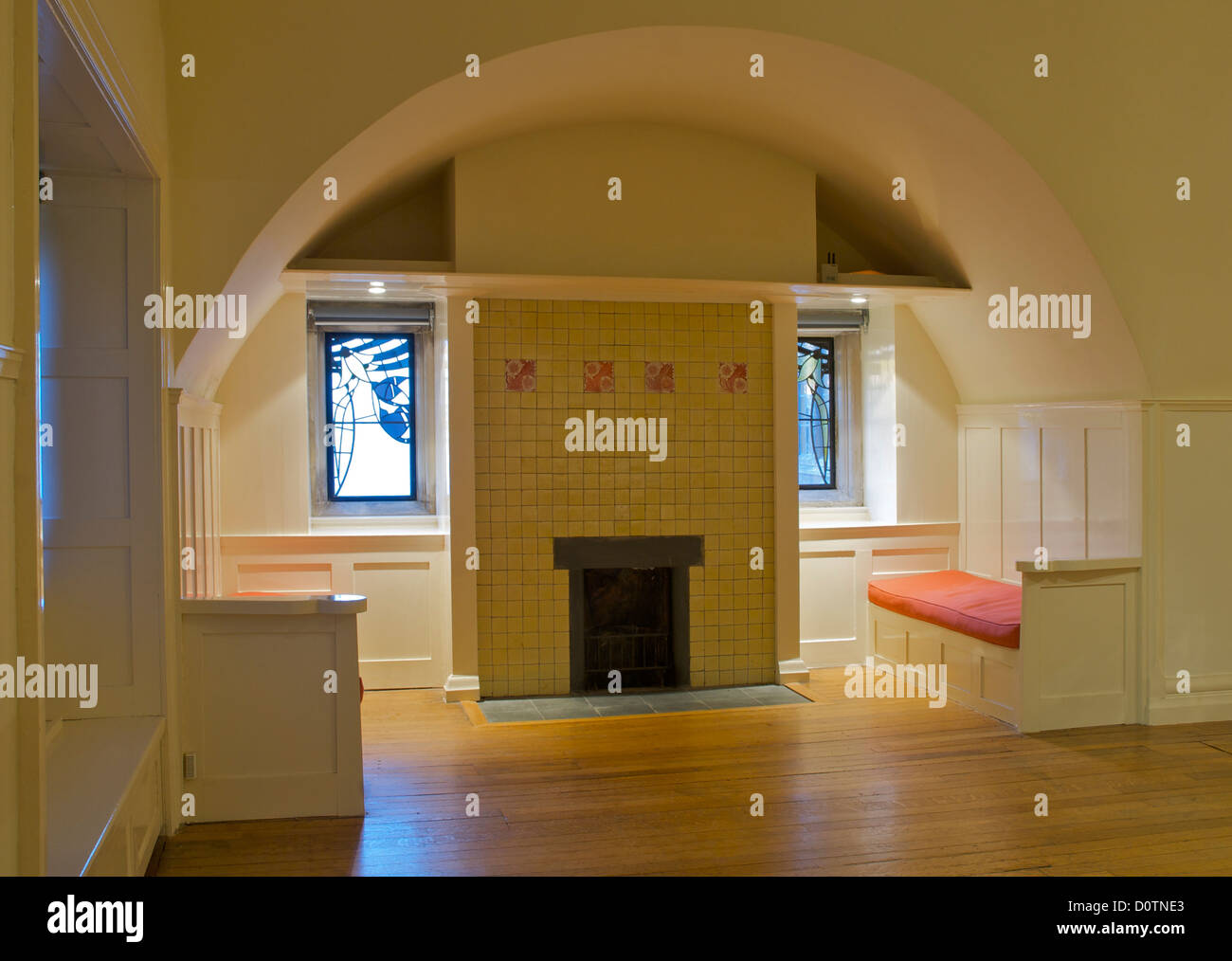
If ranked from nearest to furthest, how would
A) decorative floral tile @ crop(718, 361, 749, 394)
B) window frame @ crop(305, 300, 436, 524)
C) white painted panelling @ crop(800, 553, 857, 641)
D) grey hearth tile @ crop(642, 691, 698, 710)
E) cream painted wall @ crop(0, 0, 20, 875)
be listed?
cream painted wall @ crop(0, 0, 20, 875) → grey hearth tile @ crop(642, 691, 698, 710) → decorative floral tile @ crop(718, 361, 749, 394) → window frame @ crop(305, 300, 436, 524) → white painted panelling @ crop(800, 553, 857, 641)

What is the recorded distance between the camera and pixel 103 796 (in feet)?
9.36

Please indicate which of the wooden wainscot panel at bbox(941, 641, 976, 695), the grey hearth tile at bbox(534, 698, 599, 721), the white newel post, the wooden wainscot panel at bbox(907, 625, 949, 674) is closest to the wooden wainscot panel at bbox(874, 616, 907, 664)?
the wooden wainscot panel at bbox(907, 625, 949, 674)

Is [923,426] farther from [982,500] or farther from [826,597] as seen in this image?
[826,597]

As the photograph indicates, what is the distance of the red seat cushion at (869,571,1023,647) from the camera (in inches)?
206

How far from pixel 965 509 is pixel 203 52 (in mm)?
4870

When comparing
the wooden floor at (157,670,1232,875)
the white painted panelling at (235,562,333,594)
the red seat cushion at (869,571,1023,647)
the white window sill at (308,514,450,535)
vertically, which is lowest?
the wooden floor at (157,670,1232,875)

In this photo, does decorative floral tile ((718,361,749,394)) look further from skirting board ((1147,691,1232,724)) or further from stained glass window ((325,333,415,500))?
skirting board ((1147,691,1232,724))

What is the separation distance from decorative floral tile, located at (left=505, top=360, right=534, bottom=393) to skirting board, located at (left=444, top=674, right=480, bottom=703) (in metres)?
1.53

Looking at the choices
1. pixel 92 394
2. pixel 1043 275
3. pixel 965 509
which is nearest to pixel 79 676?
pixel 92 394

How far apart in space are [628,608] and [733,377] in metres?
1.39

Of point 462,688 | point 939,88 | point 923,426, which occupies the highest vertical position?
point 939,88

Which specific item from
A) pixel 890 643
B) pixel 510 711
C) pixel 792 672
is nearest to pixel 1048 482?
pixel 890 643

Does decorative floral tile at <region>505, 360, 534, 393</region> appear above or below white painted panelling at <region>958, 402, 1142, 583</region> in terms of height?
above

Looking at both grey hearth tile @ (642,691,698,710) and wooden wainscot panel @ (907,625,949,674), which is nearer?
Result: grey hearth tile @ (642,691,698,710)
